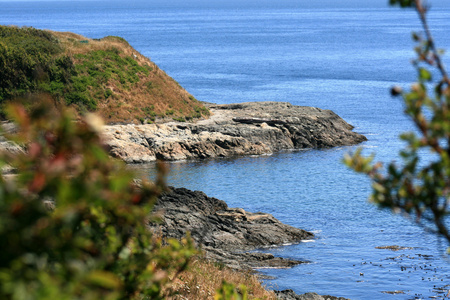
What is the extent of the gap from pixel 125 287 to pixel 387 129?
59728 millimetres

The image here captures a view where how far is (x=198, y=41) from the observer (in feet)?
554

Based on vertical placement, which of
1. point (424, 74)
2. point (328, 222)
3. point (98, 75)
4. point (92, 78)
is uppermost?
point (98, 75)

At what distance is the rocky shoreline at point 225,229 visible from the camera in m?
25.3

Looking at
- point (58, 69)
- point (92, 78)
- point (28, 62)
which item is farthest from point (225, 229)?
point (92, 78)

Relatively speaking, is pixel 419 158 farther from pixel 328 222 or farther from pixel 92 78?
pixel 92 78

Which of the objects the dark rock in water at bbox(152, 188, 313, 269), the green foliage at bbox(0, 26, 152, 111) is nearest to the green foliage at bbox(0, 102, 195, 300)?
→ the dark rock in water at bbox(152, 188, 313, 269)

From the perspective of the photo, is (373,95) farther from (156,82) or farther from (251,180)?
(251,180)

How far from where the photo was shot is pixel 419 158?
11.3 ft

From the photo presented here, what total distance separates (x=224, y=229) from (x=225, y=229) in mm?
48

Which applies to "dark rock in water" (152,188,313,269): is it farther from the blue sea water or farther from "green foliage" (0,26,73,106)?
→ "green foliage" (0,26,73,106)

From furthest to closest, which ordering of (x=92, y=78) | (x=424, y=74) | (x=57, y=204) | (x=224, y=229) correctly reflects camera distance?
(x=92, y=78) → (x=224, y=229) → (x=424, y=74) → (x=57, y=204)

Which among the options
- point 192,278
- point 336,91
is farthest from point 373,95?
point 192,278

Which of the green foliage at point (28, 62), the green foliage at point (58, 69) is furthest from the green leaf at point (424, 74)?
the green foliage at point (28, 62)

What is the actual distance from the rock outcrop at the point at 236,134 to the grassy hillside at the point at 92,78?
3.10 meters
